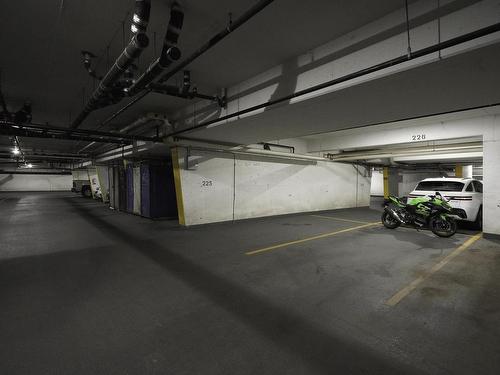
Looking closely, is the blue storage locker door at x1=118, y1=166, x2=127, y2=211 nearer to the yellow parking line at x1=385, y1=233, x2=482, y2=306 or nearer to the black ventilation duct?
the black ventilation duct

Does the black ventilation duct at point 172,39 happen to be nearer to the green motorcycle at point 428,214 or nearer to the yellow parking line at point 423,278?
the yellow parking line at point 423,278

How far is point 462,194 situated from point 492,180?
3.89 ft

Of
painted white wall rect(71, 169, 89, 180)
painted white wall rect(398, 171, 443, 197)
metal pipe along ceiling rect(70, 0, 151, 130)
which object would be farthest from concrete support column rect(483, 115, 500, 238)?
painted white wall rect(71, 169, 89, 180)

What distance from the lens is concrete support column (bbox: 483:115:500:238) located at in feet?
18.8

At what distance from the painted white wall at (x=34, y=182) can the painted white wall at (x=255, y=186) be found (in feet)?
94.8

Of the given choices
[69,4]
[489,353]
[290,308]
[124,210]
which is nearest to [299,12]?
[69,4]

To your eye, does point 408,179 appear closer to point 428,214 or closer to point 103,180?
point 428,214

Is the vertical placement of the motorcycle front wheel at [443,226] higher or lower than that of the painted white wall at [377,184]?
lower

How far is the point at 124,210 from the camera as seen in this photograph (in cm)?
1090

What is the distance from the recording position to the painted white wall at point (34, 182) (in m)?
25.0

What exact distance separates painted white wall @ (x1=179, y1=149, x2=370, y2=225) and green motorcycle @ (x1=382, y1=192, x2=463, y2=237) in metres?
3.91

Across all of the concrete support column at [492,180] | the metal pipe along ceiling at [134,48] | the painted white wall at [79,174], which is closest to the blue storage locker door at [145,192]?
the metal pipe along ceiling at [134,48]

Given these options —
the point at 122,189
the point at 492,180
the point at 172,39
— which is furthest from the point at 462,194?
the point at 122,189

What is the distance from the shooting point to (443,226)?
19.4 ft
